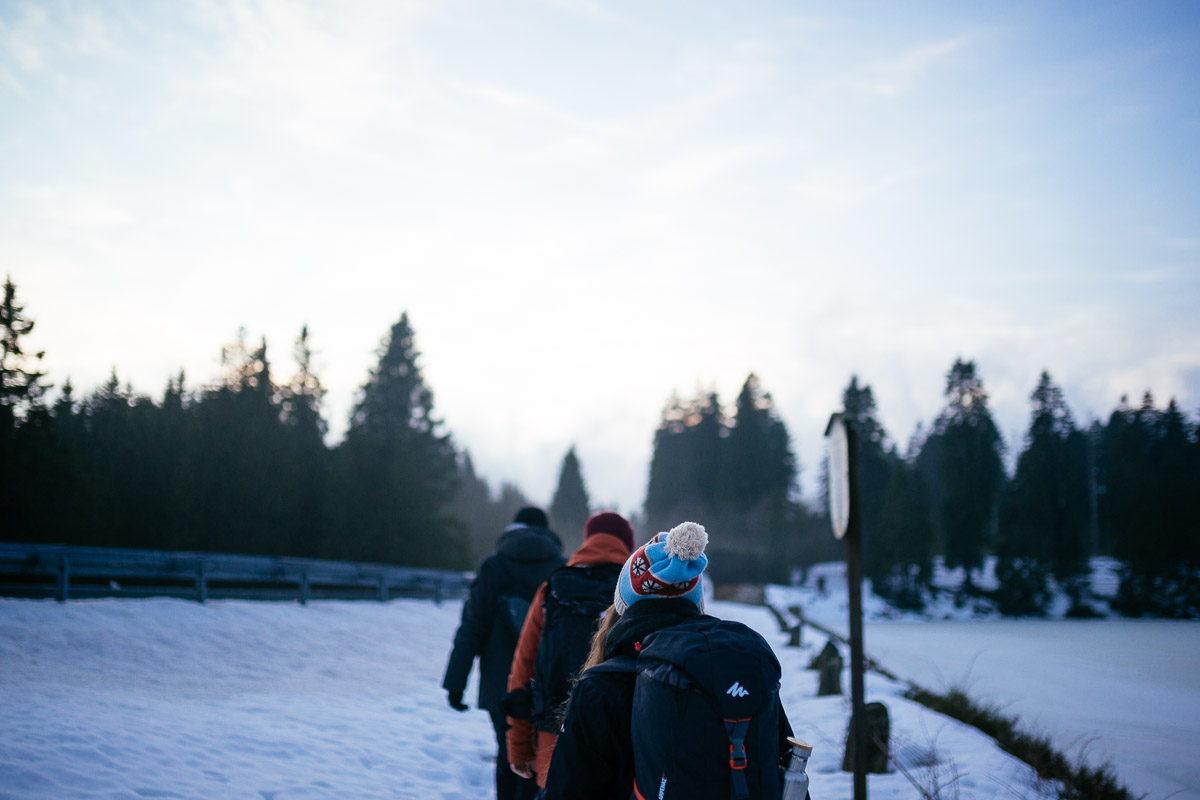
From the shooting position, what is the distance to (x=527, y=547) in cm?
487

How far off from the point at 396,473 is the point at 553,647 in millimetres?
30044

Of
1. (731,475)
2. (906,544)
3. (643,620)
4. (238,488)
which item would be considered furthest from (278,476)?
(731,475)

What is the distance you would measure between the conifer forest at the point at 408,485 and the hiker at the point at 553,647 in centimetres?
1219

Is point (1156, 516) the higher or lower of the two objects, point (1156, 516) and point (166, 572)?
the higher

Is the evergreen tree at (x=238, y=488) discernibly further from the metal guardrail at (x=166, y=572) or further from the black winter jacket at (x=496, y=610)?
the black winter jacket at (x=496, y=610)

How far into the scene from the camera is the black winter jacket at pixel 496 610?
15.4 ft

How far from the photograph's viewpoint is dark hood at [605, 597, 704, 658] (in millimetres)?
2373

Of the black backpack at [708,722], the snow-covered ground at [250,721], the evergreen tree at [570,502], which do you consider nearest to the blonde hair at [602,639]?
the black backpack at [708,722]

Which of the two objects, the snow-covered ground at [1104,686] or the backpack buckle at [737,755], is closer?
the backpack buckle at [737,755]

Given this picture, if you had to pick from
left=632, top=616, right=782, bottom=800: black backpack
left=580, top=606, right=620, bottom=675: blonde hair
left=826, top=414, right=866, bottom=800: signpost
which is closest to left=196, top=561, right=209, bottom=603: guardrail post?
left=826, top=414, right=866, bottom=800: signpost

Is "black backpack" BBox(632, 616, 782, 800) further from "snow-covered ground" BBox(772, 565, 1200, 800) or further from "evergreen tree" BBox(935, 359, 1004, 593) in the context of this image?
"evergreen tree" BBox(935, 359, 1004, 593)

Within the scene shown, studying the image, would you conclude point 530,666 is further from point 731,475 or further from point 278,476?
point 731,475

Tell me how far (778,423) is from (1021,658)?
52839 mm

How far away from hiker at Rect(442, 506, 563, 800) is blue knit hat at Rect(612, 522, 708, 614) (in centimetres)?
230
